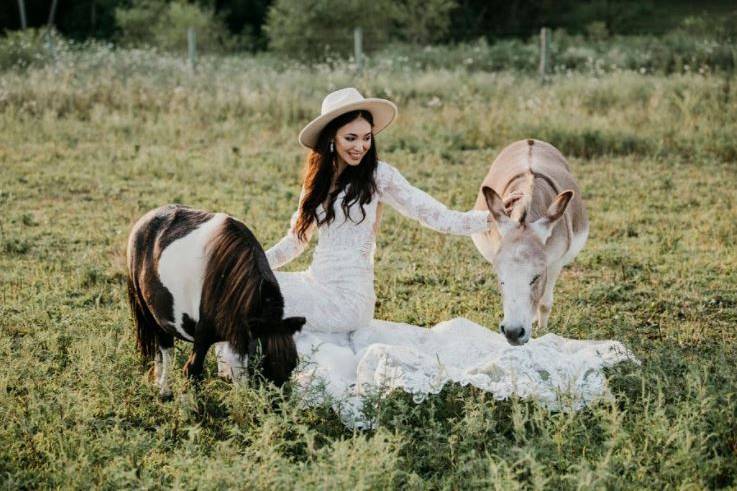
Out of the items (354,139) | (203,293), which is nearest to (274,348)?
(203,293)

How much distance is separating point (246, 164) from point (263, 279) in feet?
23.4

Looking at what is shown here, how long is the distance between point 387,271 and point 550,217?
2539mm

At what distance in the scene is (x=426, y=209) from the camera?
188 inches

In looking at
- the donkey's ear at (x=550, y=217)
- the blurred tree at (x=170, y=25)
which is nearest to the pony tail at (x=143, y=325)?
the donkey's ear at (x=550, y=217)

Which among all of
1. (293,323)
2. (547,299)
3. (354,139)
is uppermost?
(354,139)

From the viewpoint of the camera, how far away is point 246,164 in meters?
10.6

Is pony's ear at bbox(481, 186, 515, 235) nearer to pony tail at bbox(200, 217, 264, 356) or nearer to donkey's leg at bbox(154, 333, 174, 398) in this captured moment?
pony tail at bbox(200, 217, 264, 356)

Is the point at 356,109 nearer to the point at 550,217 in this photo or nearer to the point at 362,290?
the point at 362,290

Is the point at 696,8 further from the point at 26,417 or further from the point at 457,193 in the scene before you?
the point at 26,417

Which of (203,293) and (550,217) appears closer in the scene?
(203,293)

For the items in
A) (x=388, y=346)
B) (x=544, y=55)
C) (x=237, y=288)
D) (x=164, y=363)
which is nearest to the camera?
(x=237, y=288)

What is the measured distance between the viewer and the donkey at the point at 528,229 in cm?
427

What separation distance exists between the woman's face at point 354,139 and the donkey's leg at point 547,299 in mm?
1575

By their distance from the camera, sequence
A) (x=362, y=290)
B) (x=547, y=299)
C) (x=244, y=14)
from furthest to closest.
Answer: (x=244, y=14), (x=547, y=299), (x=362, y=290)
